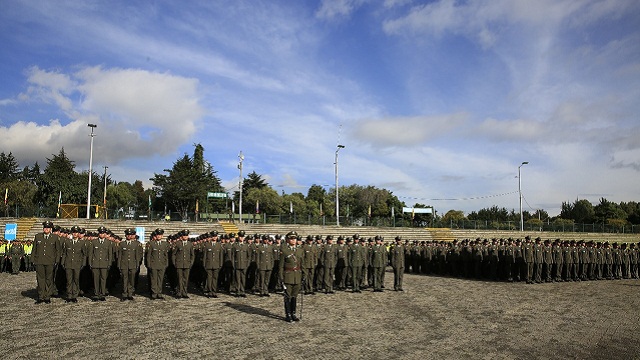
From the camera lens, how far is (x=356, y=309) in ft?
40.3

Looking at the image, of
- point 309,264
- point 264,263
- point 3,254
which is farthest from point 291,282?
point 3,254

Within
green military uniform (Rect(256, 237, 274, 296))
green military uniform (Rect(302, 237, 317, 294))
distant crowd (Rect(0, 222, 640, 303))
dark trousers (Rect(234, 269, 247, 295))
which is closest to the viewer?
distant crowd (Rect(0, 222, 640, 303))

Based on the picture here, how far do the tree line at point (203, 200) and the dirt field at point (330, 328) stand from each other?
2705cm

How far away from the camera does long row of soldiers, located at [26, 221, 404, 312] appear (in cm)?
1214

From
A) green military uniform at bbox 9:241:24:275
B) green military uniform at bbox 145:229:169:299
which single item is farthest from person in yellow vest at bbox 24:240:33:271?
green military uniform at bbox 145:229:169:299

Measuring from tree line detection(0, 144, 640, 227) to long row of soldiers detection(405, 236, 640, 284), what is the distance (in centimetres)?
2107

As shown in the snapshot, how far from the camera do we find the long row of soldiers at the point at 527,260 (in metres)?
19.8

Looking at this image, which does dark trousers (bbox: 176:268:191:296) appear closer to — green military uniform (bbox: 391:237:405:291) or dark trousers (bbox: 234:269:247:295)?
dark trousers (bbox: 234:269:247:295)

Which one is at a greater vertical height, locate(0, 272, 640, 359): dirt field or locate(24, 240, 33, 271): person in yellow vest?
locate(24, 240, 33, 271): person in yellow vest

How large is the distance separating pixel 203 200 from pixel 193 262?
144 ft

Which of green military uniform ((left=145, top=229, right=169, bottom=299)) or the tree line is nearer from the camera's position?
green military uniform ((left=145, top=229, right=169, bottom=299))

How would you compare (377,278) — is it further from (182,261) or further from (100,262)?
(100,262)

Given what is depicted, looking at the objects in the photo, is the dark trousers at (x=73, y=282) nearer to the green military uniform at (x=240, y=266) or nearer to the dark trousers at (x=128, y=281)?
the dark trousers at (x=128, y=281)

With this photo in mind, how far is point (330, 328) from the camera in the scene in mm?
9820
